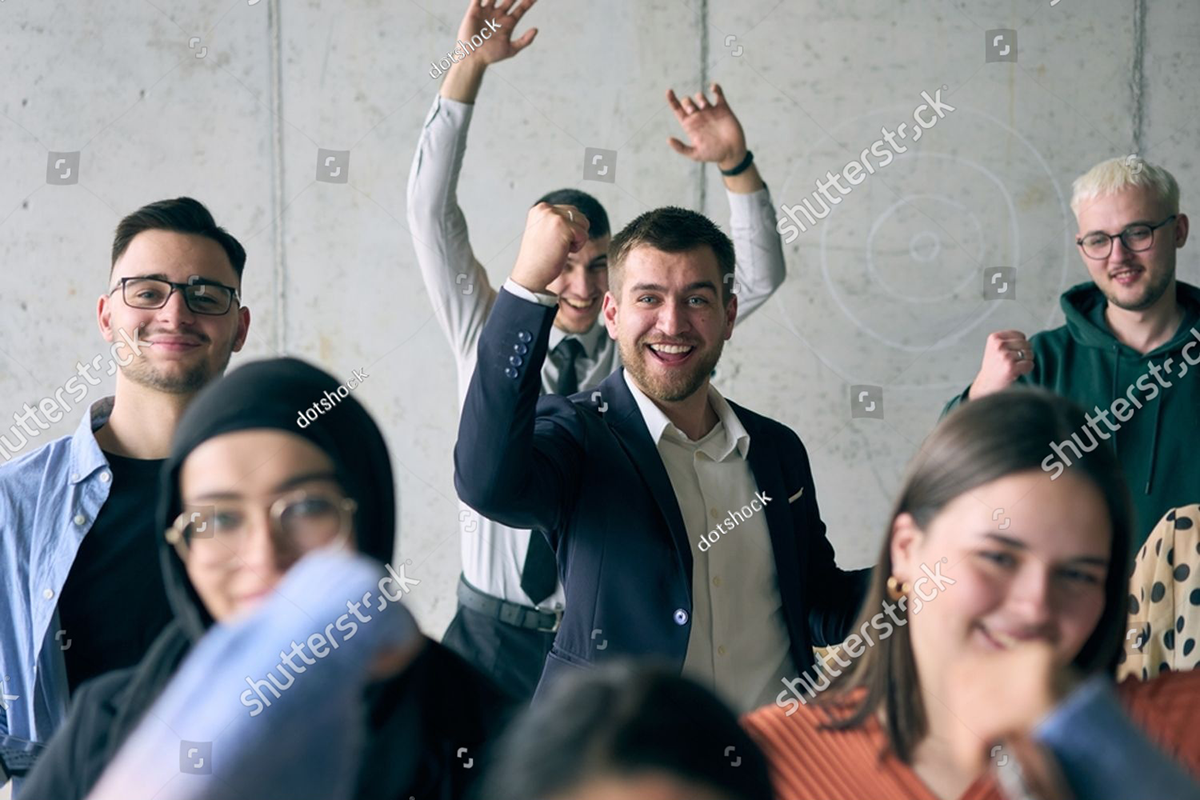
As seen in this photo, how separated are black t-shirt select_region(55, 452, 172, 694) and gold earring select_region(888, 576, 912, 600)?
114 centimetres

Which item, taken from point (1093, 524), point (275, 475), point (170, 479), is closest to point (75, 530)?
point (170, 479)

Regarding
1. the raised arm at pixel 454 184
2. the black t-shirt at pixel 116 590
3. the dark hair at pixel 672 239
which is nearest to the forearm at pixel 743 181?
the raised arm at pixel 454 184

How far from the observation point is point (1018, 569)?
117 centimetres

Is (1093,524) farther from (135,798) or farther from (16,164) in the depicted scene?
(16,164)

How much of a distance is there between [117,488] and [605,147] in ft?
7.87

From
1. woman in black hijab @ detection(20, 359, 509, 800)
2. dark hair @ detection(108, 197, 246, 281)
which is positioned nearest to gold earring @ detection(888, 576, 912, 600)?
woman in black hijab @ detection(20, 359, 509, 800)

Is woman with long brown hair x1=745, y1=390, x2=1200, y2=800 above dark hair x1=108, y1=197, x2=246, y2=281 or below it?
below

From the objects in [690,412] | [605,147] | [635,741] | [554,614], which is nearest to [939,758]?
[635,741]

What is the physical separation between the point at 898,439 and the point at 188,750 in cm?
337

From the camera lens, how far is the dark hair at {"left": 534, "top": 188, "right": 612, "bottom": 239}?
322 cm

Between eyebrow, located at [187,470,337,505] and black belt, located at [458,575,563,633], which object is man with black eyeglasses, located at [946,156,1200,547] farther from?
eyebrow, located at [187,470,337,505]

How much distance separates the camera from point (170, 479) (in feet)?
4.12

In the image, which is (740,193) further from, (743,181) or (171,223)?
(171,223)

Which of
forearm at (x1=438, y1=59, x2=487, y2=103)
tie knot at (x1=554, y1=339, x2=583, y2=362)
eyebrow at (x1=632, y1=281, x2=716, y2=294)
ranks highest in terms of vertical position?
forearm at (x1=438, y1=59, x2=487, y2=103)
